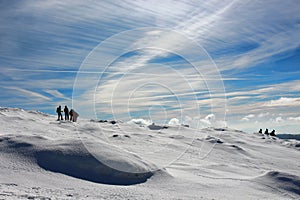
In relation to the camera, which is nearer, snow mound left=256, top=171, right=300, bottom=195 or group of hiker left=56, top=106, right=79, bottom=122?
snow mound left=256, top=171, right=300, bottom=195

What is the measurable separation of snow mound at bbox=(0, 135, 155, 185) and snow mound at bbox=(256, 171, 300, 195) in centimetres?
460

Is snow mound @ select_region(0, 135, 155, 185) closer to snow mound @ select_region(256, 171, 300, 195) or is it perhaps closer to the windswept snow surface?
the windswept snow surface

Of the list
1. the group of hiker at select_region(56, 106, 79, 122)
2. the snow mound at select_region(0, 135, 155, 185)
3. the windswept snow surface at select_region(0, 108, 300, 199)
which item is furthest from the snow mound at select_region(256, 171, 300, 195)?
the group of hiker at select_region(56, 106, 79, 122)

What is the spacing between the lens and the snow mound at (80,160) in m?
7.46

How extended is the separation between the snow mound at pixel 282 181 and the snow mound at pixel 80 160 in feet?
15.1

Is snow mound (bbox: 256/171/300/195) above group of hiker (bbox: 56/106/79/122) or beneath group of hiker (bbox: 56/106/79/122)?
beneath

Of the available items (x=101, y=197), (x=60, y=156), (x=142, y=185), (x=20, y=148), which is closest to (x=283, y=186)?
(x=142, y=185)

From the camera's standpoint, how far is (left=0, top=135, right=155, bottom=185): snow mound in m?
7.46

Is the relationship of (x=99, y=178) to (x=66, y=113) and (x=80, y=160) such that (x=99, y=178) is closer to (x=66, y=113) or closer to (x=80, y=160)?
(x=80, y=160)

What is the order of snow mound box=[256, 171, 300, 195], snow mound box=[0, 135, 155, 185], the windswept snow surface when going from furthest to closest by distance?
snow mound box=[256, 171, 300, 195]
snow mound box=[0, 135, 155, 185]
the windswept snow surface

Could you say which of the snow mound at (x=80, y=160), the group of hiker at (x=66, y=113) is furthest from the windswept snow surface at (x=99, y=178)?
the group of hiker at (x=66, y=113)

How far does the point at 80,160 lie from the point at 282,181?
7329mm

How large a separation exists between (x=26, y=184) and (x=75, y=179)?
48.7 inches

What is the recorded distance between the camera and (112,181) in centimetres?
734
